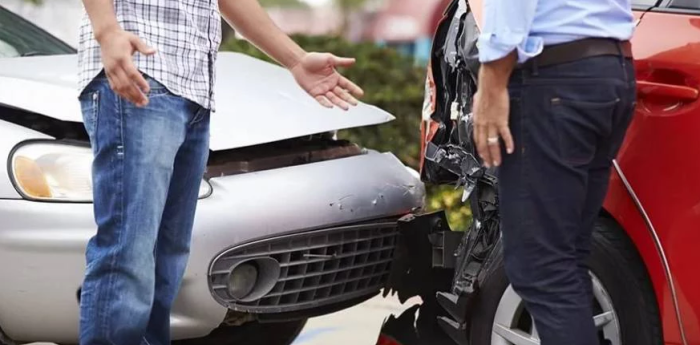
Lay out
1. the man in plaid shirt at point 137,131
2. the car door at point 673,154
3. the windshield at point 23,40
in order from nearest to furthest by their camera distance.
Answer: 1. the man in plaid shirt at point 137,131
2. the car door at point 673,154
3. the windshield at point 23,40

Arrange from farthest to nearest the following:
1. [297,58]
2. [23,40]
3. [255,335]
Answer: [23,40] → [255,335] → [297,58]

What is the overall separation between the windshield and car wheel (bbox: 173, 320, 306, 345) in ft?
4.46

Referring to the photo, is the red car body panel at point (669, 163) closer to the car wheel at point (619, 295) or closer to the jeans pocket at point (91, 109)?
the car wheel at point (619, 295)

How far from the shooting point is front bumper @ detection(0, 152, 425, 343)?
10.6 feet

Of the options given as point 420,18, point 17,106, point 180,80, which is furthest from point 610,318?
point 420,18

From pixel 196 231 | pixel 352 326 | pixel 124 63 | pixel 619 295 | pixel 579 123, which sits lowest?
pixel 352 326

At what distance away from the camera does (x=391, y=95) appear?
7.00m

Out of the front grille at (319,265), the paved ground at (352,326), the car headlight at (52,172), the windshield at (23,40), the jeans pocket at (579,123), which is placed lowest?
the paved ground at (352,326)

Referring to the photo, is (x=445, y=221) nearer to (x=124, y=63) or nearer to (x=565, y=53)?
(x=565, y=53)

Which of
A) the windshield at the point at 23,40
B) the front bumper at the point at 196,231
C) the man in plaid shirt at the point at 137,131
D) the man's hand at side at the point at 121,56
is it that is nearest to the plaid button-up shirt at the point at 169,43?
the man in plaid shirt at the point at 137,131

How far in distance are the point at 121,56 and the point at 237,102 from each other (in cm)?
127

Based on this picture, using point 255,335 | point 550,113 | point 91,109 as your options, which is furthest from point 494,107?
point 255,335

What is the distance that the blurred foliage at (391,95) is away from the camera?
648 centimetres

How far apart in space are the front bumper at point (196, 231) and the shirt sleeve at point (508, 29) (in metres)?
1.23
